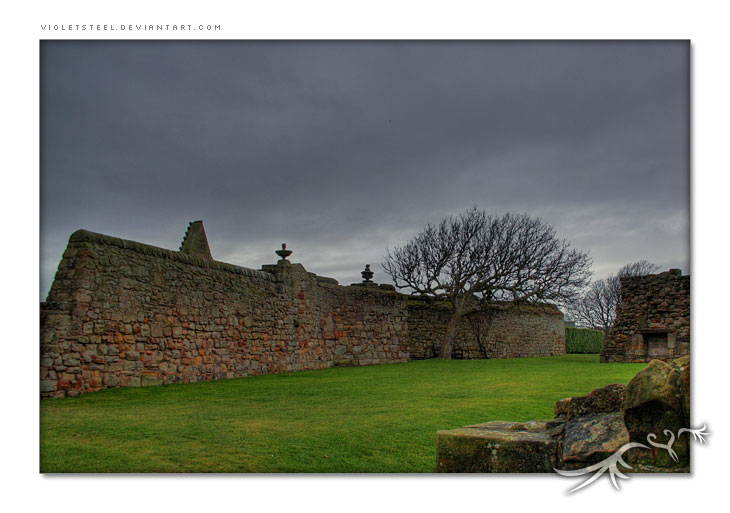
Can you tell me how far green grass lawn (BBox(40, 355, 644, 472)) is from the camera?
4941 mm

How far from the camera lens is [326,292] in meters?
19.1

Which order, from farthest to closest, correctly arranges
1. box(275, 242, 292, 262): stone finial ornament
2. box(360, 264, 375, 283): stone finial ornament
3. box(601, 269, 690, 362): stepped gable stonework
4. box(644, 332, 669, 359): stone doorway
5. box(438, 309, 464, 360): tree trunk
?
box(438, 309, 464, 360): tree trunk
box(360, 264, 375, 283): stone finial ornament
box(644, 332, 669, 359): stone doorway
box(601, 269, 690, 362): stepped gable stonework
box(275, 242, 292, 262): stone finial ornament

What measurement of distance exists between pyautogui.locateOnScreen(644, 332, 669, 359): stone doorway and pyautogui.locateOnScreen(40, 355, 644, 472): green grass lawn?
29.0 ft

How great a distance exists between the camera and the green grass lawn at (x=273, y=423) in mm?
4941

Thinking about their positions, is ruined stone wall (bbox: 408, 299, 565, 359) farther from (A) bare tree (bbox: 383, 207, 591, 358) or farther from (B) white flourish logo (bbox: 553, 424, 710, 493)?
(B) white flourish logo (bbox: 553, 424, 710, 493)

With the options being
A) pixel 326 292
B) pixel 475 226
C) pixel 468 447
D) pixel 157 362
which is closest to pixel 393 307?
pixel 326 292

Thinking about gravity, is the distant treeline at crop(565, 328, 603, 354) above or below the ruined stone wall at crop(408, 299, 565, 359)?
below

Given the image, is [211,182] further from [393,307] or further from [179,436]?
[393,307]

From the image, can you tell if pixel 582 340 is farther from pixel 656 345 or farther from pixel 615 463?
pixel 615 463

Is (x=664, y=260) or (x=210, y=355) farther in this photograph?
(x=210, y=355)

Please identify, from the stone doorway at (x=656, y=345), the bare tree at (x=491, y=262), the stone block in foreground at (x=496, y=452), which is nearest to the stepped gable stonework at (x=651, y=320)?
the stone doorway at (x=656, y=345)

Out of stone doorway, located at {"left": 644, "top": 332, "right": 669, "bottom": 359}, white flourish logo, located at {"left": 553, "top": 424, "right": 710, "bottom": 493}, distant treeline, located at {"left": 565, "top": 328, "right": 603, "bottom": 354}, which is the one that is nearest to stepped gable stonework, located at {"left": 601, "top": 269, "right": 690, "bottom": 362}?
stone doorway, located at {"left": 644, "top": 332, "right": 669, "bottom": 359}

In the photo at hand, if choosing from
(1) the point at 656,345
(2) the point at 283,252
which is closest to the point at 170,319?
(2) the point at 283,252

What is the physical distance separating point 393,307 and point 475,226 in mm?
6759
